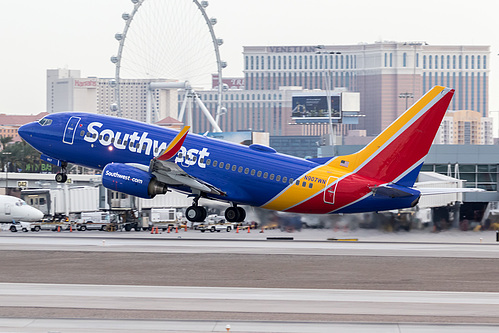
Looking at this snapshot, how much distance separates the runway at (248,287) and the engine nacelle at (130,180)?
363 cm

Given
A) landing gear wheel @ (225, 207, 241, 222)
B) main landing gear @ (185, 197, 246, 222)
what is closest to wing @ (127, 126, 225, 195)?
main landing gear @ (185, 197, 246, 222)

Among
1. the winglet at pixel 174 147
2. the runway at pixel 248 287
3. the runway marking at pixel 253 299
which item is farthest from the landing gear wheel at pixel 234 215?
the runway marking at pixel 253 299

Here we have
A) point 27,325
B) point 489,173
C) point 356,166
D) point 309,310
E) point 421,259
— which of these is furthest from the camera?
point 489,173

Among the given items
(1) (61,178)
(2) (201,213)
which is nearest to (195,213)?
(2) (201,213)

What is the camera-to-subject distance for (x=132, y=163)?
2291 inches

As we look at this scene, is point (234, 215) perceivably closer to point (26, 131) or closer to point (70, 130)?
point (70, 130)

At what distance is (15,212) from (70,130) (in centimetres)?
3487

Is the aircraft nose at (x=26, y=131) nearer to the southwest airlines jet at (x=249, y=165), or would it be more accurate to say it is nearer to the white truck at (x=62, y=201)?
the southwest airlines jet at (x=249, y=165)

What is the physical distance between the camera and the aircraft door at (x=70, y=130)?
5906cm

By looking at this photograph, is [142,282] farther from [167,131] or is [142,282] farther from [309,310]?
[167,131]

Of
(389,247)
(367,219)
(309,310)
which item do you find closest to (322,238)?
(367,219)

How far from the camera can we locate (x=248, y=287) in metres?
38.5

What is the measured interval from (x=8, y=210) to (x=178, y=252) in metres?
43.6

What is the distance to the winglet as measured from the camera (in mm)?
55719
